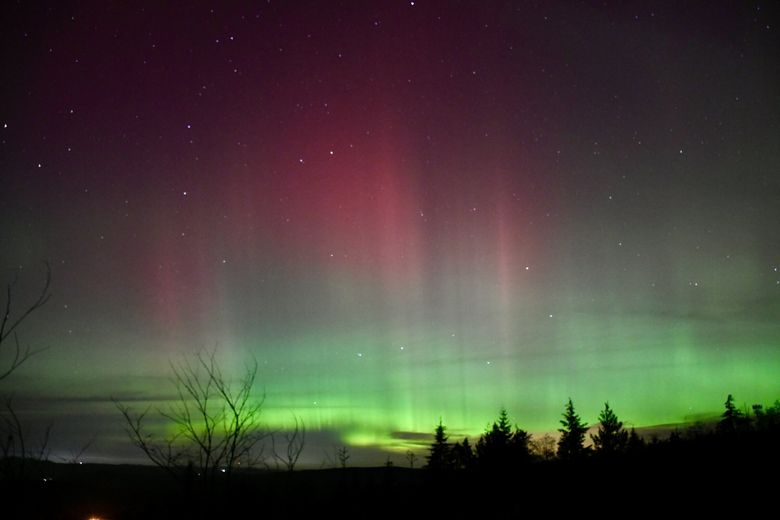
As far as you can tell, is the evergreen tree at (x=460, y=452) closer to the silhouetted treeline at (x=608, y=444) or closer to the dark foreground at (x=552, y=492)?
the silhouetted treeline at (x=608, y=444)

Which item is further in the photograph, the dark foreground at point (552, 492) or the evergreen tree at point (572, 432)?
the evergreen tree at point (572, 432)

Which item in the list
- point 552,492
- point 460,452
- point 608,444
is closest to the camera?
point 552,492

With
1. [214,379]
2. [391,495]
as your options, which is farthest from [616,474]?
[214,379]

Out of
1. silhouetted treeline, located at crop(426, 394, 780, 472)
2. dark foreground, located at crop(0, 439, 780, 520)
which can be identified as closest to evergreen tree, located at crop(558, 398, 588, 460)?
silhouetted treeline, located at crop(426, 394, 780, 472)

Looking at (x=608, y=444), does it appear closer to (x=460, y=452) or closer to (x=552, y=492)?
(x=460, y=452)

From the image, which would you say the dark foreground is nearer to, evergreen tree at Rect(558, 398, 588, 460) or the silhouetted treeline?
the silhouetted treeline

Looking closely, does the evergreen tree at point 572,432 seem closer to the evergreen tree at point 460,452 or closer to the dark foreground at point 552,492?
the evergreen tree at point 460,452

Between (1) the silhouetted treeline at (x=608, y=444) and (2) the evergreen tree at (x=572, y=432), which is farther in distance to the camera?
(2) the evergreen tree at (x=572, y=432)

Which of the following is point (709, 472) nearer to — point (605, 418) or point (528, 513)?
point (528, 513)

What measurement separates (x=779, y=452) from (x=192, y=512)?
1353 cm

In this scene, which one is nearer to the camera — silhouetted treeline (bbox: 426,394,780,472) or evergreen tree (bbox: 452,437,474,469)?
silhouetted treeline (bbox: 426,394,780,472)

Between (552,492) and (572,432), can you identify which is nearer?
(552,492)

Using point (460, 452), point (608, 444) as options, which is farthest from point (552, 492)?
point (460, 452)

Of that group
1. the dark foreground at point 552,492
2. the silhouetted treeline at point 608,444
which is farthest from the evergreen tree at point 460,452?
the dark foreground at point 552,492
